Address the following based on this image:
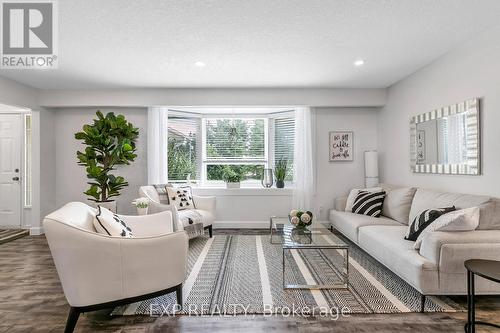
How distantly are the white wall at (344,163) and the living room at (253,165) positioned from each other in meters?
0.03

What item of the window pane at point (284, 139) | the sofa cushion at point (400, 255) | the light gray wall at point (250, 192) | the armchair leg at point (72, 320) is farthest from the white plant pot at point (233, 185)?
the armchair leg at point (72, 320)

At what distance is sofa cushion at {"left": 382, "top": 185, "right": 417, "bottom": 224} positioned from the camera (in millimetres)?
3580

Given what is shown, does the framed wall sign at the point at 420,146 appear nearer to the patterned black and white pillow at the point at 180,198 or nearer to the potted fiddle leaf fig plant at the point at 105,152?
the patterned black and white pillow at the point at 180,198

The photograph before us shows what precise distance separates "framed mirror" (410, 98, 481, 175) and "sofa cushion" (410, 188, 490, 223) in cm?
29

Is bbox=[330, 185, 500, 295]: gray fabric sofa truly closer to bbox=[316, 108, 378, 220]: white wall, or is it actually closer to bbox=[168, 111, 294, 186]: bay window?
bbox=[316, 108, 378, 220]: white wall

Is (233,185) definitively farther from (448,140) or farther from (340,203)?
(448,140)

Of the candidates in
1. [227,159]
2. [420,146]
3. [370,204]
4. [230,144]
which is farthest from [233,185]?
[420,146]

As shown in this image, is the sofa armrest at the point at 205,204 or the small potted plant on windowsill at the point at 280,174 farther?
the small potted plant on windowsill at the point at 280,174

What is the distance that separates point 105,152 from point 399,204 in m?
4.31

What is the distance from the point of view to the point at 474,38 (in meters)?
2.84

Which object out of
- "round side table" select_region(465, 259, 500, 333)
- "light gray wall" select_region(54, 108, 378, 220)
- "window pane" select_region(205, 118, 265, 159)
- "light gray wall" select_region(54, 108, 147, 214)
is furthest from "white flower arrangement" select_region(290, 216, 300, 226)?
"light gray wall" select_region(54, 108, 147, 214)

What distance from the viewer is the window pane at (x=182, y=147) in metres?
5.33

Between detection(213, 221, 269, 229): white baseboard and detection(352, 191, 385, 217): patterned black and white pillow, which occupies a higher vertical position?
detection(352, 191, 385, 217): patterned black and white pillow

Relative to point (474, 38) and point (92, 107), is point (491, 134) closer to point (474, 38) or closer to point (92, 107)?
point (474, 38)
